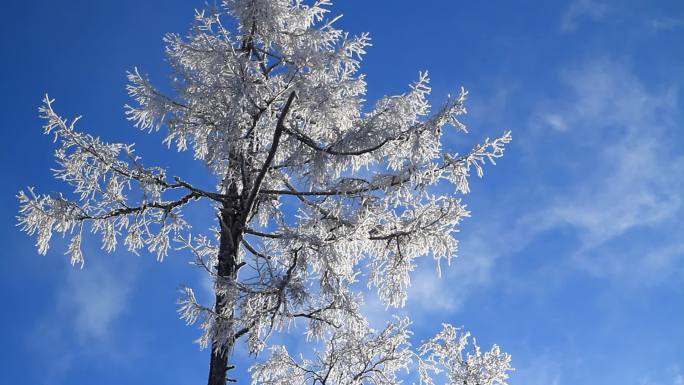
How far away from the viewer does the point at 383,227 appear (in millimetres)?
9797

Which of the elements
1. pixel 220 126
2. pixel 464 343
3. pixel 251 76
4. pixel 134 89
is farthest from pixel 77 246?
pixel 464 343

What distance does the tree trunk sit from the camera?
338 inches

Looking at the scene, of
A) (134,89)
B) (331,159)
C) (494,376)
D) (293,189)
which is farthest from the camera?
(494,376)

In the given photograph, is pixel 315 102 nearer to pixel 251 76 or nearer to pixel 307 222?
pixel 251 76

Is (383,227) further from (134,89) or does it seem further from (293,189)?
(134,89)

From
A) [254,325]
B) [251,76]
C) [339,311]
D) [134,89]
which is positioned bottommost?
[254,325]

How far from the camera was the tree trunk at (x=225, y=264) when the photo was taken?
28.1 ft

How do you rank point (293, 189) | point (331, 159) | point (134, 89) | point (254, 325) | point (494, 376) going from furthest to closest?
point (494, 376)
point (293, 189)
point (134, 89)
point (331, 159)
point (254, 325)

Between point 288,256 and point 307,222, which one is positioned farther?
point 307,222

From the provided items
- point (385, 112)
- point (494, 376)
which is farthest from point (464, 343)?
point (385, 112)

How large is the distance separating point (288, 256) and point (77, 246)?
3699mm

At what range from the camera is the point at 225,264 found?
31.1 ft

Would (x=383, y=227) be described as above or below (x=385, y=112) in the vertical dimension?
below

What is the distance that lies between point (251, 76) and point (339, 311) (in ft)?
11.9
